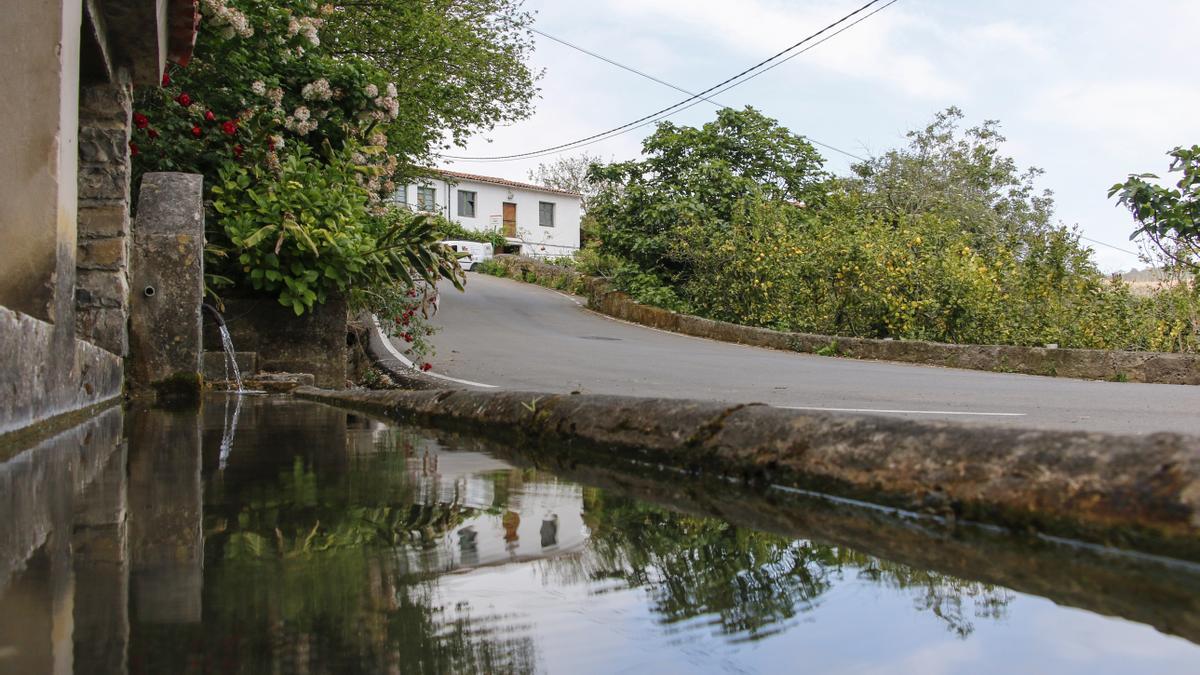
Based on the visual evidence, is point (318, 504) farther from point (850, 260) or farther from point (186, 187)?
point (850, 260)

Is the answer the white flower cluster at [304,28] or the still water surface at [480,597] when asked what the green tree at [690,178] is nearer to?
the white flower cluster at [304,28]

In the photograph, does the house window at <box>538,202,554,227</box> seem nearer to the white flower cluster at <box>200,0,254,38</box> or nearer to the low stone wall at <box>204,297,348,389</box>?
the white flower cluster at <box>200,0,254,38</box>

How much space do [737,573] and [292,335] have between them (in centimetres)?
724

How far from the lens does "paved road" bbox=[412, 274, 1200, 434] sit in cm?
732

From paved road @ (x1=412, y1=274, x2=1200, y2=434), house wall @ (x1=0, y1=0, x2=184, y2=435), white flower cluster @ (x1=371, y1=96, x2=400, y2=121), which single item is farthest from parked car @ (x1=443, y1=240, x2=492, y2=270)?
house wall @ (x1=0, y1=0, x2=184, y2=435)

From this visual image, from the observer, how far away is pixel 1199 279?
12.5m

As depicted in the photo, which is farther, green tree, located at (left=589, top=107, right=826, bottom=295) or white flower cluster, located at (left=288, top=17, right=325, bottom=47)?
green tree, located at (left=589, top=107, right=826, bottom=295)

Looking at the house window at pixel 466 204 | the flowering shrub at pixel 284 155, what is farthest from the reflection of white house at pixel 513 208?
the flowering shrub at pixel 284 155

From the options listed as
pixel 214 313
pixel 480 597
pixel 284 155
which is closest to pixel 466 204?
pixel 284 155

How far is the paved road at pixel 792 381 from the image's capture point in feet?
24.0

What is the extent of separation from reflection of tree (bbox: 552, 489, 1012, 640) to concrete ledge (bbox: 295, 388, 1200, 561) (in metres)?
0.37

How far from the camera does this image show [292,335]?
28.8ft

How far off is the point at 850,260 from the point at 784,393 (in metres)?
8.72

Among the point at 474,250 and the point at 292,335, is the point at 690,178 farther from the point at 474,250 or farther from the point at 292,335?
the point at 474,250
